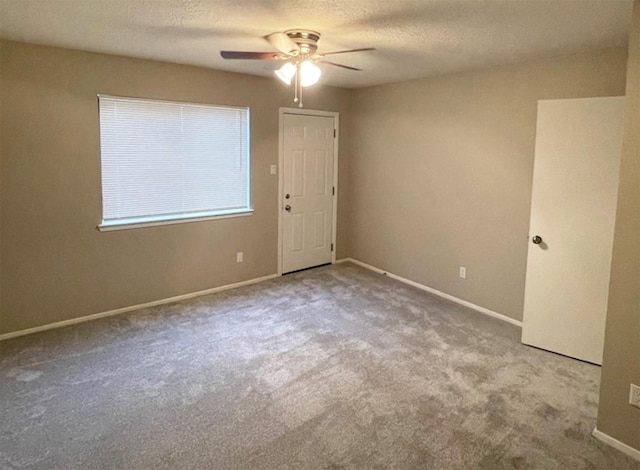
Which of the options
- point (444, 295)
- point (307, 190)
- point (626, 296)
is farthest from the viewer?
point (307, 190)

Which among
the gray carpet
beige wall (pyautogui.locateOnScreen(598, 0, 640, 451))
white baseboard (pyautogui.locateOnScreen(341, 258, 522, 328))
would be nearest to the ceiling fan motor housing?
beige wall (pyautogui.locateOnScreen(598, 0, 640, 451))

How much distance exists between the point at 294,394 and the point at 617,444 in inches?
72.3

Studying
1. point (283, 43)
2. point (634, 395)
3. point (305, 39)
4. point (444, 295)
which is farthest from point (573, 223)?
point (283, 43)

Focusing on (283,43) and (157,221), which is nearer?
(283,43)

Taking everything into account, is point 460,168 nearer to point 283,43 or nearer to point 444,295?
point 444,295

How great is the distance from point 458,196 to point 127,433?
3509mm

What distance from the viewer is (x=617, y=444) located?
2299mm

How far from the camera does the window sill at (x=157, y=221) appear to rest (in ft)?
12.9

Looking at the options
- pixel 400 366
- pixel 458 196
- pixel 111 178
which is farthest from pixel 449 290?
pixel 111 178

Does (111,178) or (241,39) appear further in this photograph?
(111,178)

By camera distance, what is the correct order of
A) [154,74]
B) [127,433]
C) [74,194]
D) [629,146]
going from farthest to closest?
[154,74] → [74,194] → [127,433] → [629,146]

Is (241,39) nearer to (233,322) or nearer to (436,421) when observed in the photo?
(233,322)

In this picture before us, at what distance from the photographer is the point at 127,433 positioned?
2.36 meters

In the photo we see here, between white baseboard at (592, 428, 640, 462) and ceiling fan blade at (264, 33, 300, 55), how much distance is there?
2.96 meters
